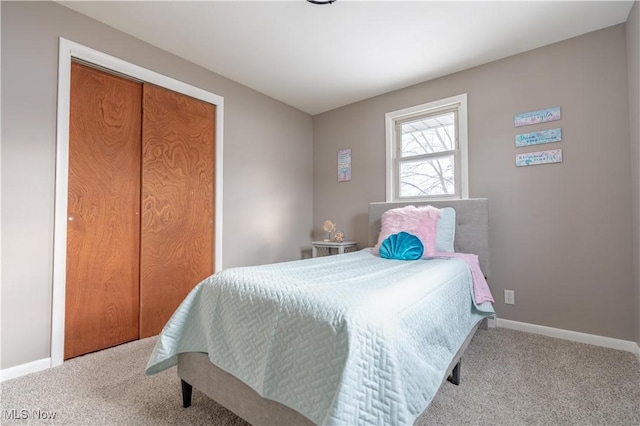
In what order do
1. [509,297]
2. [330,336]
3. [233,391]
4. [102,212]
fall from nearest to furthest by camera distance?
1. [330,336]
2. [233,391]
3. [102,212]
4. [509,297]

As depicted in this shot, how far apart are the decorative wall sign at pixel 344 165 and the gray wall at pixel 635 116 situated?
2464 mm

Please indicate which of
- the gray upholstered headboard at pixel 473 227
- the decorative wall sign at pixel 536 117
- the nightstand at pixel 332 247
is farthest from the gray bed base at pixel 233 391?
the decorative wall sign at pixel 536 117

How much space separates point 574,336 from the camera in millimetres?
2307

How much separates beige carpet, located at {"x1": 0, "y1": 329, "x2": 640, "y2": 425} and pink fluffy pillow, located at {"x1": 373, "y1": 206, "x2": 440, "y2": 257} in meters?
0.86

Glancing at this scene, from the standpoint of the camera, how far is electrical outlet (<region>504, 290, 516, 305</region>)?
2.58m

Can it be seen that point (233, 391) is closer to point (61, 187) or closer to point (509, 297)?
point (61, 187)

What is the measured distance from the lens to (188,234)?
277 centimetres

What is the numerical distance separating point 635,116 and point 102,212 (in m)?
3.88

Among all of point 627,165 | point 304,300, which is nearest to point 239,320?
point 304,300

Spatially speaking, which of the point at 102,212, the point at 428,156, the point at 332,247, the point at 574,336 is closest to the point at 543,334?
the point at 574,336

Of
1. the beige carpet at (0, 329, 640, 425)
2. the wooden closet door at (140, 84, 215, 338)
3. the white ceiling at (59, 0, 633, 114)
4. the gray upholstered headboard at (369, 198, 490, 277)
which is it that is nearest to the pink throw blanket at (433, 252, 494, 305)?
the gray upholstered headboard at (369, 198, 490, 277)

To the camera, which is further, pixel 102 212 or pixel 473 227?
pixel 473 227

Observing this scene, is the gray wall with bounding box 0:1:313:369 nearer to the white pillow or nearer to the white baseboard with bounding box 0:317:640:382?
the white baseboard with bounding box 0:317:640:382

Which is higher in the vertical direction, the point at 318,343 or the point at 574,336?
the point at 318,343
